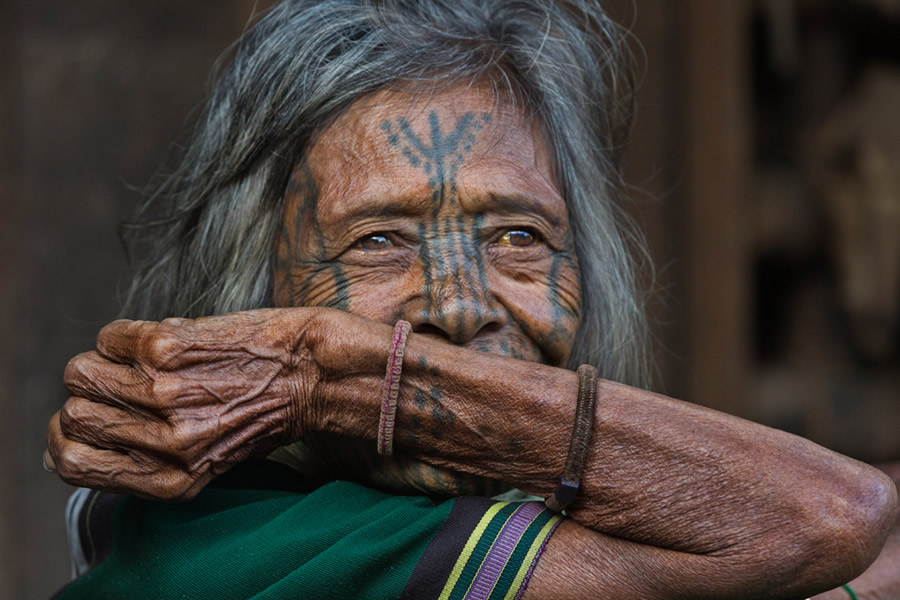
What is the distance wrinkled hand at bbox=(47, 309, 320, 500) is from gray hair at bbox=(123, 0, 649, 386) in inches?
16.6

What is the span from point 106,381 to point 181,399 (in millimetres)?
129

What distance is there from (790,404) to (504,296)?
2513 millimetres

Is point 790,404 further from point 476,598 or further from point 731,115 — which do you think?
point 476,598

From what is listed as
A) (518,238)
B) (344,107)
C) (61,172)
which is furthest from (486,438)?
(61,172)

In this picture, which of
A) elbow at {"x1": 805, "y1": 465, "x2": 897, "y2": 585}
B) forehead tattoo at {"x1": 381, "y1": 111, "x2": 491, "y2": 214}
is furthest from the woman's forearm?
forehead tattoo at {"x1": 381, "y1": 111, "x2": 491, "y2": 214}

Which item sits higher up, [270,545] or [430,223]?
[430,223]

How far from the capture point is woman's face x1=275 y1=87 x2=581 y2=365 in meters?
1.86

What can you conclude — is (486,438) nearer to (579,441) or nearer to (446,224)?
(579,441)

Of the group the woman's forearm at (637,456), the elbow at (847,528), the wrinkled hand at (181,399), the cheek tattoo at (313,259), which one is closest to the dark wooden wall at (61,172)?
the cheek tattoo at (313,259)

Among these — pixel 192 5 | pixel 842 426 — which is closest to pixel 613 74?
pixel 192 5

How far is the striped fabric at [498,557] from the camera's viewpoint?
5.09 feet


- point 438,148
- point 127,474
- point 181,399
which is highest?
point 438,148

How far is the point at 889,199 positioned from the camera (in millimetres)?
3580

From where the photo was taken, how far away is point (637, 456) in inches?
63.0
